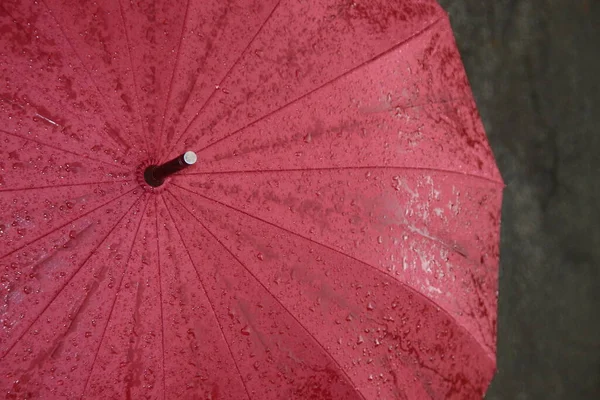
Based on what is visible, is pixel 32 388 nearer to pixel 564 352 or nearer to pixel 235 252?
pixel 235 252

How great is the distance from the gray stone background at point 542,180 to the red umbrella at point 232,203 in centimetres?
165

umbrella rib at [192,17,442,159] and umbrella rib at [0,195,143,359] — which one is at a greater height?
umbrella rib at [192,17,442,159]

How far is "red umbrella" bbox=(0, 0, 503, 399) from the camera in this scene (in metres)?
1.56

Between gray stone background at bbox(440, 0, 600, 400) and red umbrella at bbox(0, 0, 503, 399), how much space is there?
165 cm

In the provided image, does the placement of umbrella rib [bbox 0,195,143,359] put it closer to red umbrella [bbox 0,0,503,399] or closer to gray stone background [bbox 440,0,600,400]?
red umbrella [bbox 0,0,503,399]

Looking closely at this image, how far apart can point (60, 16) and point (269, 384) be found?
1098 mm

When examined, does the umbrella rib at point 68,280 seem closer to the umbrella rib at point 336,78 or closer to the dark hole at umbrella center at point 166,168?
the dark hole at umbrella center at point 166,168

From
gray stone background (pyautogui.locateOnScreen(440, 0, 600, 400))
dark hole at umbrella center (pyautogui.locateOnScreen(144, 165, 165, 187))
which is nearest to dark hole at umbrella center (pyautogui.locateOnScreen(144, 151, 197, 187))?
dark hole at umbrella center (pyautogui.locateOnScreen(144, 165, 165, 187))

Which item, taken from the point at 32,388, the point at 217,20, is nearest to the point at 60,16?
the point at 217,20

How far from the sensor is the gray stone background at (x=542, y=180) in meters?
3.65

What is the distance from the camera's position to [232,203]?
67.2 inches

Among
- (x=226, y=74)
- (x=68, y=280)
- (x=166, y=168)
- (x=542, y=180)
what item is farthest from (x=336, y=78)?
(x=542, y=180)

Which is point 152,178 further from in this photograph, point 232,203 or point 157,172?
point 232,203

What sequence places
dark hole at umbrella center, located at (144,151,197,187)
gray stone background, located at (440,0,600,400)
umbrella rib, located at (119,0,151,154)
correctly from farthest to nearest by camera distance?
gray stone background, located at (440,0,600,400) → umbrella rib, located at (119,0,151,154) → dark hole at umbrella center, located at (144,151,197,187)
